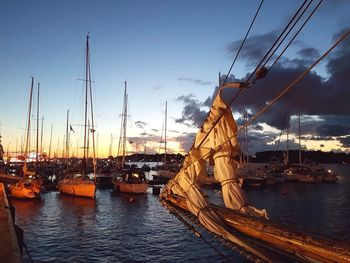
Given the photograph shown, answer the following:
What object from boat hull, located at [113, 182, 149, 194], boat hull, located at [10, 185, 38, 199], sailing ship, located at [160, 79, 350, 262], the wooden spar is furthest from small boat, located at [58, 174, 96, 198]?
the wooden spar

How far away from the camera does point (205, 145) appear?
8164mm

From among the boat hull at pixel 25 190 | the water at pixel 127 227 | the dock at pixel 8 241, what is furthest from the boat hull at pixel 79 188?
the dock at pixel 8 241

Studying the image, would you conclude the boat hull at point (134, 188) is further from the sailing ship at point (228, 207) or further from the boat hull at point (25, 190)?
the sailing ship at point (228, 207)

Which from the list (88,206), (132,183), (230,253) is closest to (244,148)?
(132,183)

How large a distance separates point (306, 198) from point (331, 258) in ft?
156

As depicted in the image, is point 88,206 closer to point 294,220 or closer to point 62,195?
point 62,195

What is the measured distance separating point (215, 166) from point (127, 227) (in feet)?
71.6

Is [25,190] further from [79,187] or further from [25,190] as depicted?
[79,187]

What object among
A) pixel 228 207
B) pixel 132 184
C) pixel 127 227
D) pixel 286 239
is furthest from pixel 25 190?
pixel 286 239

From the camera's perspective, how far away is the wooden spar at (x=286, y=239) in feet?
14.0

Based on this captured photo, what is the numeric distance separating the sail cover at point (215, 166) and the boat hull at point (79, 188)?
33.0 meters

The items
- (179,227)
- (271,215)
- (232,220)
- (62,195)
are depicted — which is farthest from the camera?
(62,195)

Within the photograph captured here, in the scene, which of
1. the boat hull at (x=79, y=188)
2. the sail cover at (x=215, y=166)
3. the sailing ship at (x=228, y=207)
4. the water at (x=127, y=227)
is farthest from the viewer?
the boat hull at (x=79, y=188)

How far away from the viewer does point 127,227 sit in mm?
27828
